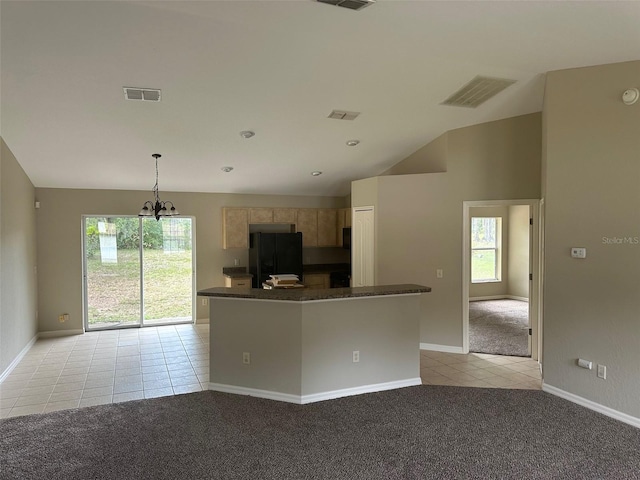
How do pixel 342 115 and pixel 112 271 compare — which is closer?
pixel 342 115

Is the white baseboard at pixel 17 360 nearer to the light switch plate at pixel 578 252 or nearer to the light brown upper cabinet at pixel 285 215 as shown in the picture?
the light brown upper cabinet at pixel 285 215

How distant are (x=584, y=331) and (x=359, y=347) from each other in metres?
2.05

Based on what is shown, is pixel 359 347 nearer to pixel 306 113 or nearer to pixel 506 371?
pixel 506 371

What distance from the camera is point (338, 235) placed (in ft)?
25.2

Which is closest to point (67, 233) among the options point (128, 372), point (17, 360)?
point (17, 360)

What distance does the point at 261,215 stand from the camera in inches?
283

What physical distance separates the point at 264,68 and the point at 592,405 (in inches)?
164

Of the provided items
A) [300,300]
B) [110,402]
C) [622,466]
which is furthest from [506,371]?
[110,402]

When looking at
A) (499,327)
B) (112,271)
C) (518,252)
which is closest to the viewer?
(499,327)

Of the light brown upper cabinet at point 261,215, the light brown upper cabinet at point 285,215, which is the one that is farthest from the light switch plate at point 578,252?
the light brown upper cabinet at point 261,215

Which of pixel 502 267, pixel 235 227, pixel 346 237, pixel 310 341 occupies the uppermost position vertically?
pixel 235 227

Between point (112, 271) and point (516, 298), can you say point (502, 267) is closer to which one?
point (516, 298)

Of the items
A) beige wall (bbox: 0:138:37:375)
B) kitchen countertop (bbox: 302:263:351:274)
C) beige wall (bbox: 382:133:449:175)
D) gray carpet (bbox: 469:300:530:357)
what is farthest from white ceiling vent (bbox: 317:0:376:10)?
kitchen countertop (bbox: 302:263:351:274)

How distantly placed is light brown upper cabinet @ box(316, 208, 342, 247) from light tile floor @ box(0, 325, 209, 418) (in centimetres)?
274
